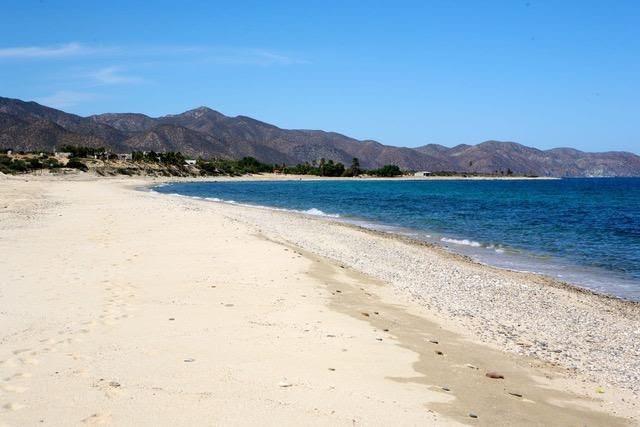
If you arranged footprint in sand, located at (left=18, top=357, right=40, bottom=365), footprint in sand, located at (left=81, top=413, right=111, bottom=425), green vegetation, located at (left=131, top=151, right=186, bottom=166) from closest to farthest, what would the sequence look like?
footprint in sand, located at (left=81, top=413, right=111, bottom=425) < footprint in sand, located at (left=18, top=357, right=40, bottom=365) < green vegetation, located at (left=131, top=151, right=186, bottom=166)

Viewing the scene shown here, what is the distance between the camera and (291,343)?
7.35 m

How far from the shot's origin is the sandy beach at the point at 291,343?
17.4 feet

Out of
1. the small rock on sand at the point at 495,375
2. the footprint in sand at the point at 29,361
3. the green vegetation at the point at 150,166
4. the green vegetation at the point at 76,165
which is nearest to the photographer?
the footprint in sand at the point at 29,361

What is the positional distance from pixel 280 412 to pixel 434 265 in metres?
12.1

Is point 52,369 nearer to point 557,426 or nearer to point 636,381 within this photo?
point 557,426

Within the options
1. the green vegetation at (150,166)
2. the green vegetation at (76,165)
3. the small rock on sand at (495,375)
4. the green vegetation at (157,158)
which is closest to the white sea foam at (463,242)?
the small rock on sand at (495,375)

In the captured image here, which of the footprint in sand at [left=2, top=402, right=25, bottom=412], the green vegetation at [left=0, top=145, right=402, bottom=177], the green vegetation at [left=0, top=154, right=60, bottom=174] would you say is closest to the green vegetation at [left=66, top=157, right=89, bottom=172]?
the green vegetation at [left=0, top=145, right=402, bottom=177]

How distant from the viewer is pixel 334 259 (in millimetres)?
16703

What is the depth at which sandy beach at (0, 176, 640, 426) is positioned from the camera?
530 cm

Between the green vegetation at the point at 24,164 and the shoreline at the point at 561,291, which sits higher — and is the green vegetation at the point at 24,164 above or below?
above

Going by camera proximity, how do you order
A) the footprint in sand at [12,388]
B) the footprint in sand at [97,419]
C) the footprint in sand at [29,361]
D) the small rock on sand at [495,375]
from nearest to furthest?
the footprint in sand at [97,419]
the footprint in sand at [12,388]
the footprint in sand at [29,361]
the small rock on sand at [495,375]

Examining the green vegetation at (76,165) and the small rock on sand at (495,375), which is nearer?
the small rock on sand at (495,375)

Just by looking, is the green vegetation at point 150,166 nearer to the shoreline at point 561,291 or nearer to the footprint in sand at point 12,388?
the shoreline at point 561,291

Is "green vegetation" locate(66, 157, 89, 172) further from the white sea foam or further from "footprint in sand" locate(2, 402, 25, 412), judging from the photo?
"footprint in sand" locate(2, 402, 25, 412)
